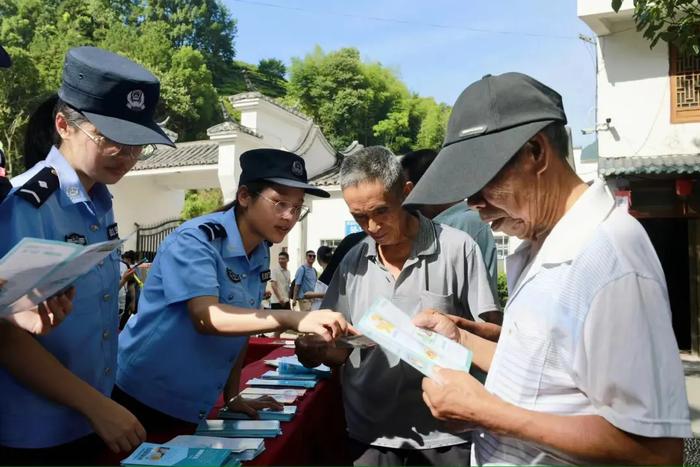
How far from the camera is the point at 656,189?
870 cm

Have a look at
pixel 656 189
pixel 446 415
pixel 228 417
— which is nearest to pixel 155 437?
pixel 228 417

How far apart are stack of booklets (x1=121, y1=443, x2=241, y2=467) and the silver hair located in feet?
3.42

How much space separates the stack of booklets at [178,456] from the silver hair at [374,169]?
3.42 ft

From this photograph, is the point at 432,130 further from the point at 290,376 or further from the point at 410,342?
the point at 410,342

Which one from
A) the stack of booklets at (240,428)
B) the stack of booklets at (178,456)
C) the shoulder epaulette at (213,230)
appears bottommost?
the stack of booklets at (240,428)

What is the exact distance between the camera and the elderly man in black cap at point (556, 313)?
40.0 inches

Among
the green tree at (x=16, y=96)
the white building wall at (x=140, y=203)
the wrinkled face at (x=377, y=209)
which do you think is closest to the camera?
the wrinkled face at (x=377, y=209)

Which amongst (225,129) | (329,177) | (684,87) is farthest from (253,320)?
(329,177)

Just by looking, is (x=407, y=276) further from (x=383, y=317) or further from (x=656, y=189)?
(x=656, y=189)

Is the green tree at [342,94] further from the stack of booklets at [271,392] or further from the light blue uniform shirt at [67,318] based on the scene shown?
the light blue uniform shirt at [67,318]

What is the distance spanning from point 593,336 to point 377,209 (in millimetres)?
1171

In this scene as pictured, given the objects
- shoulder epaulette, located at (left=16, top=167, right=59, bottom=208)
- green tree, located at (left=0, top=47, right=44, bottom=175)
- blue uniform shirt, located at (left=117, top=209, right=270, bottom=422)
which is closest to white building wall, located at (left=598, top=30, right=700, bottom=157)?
blue uniform shirt, located at (left=117, top=209, right=270, bottom=422)

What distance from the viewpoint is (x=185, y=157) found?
13969 millimetres

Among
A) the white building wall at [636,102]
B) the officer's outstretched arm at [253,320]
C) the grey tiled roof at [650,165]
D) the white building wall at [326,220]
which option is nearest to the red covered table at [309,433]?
the officer's outstretched arm at [253,320]
